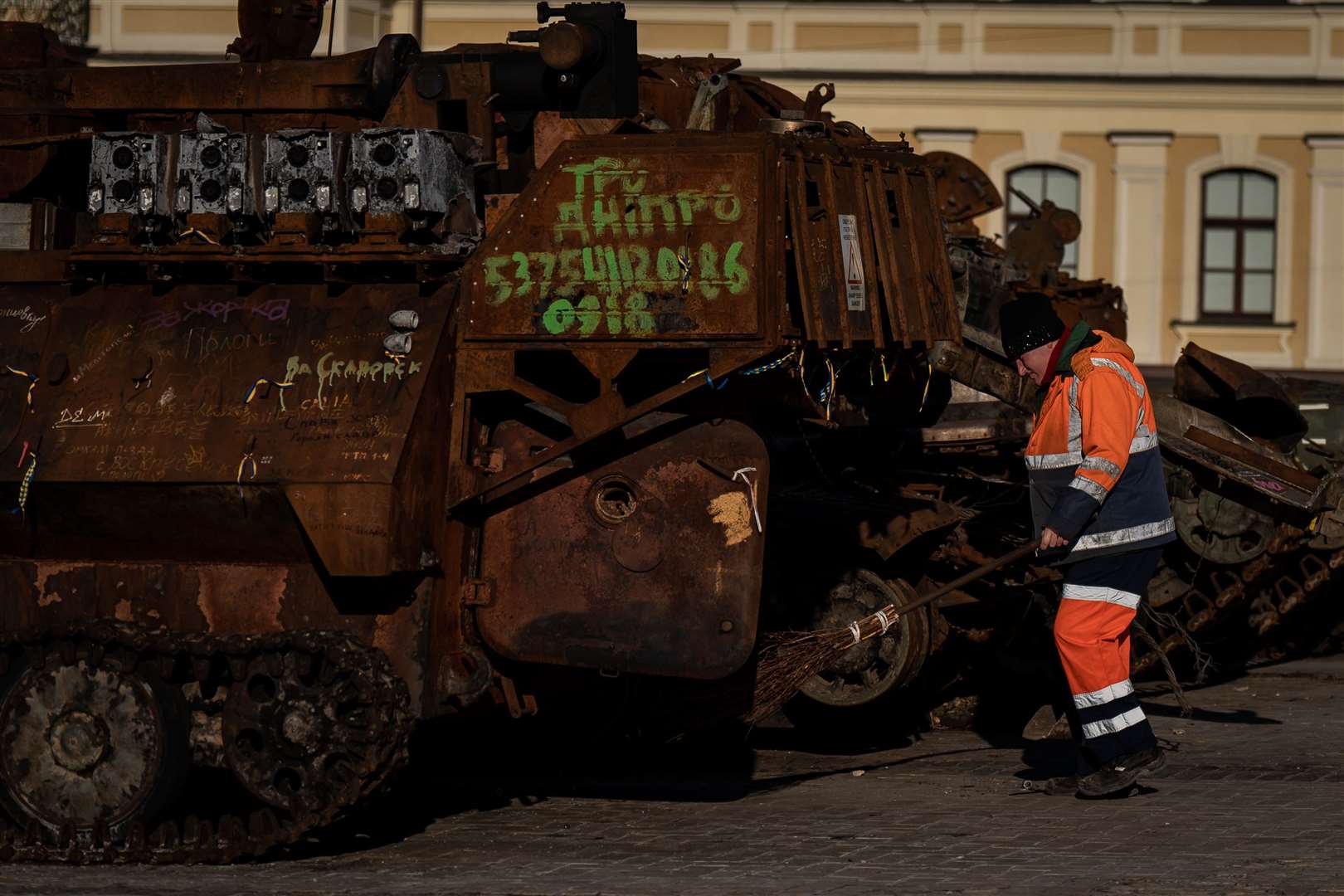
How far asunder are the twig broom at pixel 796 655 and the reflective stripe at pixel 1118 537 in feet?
1.99

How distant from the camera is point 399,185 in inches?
377

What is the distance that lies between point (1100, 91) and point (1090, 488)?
23764 mm

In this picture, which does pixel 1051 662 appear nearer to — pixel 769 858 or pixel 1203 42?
pixel 769 858

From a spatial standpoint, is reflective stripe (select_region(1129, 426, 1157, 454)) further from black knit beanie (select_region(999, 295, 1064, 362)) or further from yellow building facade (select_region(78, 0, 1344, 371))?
yellow building facade (select_region(78, 0, 1344, 371))

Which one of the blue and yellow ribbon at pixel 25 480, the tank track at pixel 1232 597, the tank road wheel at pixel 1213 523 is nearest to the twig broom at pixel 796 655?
the tank track at pixel 1232 597

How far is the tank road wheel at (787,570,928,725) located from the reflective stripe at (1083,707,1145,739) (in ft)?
6.93

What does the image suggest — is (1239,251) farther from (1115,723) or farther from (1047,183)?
(1115,723)

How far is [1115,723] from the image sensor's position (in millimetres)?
10039

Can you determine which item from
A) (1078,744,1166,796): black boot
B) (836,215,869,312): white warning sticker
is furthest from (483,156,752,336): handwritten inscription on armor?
(1078,744,1166,796): black boot

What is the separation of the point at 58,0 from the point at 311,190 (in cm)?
2203

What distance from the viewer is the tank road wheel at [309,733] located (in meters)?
9.02

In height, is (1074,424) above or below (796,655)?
above

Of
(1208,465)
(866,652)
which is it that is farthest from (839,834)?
(1208,465)

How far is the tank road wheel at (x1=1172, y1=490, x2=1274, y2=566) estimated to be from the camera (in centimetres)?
1414
